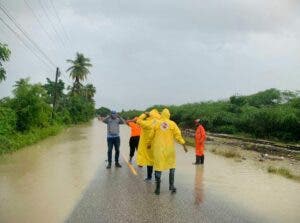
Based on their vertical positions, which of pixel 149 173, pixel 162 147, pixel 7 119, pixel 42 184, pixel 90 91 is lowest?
pixel 42 184

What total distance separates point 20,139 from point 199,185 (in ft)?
59.3

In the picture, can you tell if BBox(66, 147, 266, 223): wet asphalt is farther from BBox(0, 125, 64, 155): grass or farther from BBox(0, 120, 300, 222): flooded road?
BBox(0, 125, 64, 155): grass

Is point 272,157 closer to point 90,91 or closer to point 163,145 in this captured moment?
point 163,145

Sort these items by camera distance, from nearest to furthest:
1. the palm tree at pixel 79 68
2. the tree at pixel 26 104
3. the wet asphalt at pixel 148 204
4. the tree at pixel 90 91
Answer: the wet asphalt at pixel 148 204 → the tree at pixel 26 104 → the palm tree at pixel 79 68 → the tree at pixel 90 91

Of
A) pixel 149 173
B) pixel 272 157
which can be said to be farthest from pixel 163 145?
pixel 272 157

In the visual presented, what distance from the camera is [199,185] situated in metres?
13.1

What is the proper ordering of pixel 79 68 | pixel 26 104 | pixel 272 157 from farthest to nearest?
pixel 79 68
pixel 26 104
pixel 272 157

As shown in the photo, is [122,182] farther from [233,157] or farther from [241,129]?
[241,129]

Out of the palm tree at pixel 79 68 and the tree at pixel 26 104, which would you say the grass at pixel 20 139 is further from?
the palm tree at pixel 79 68

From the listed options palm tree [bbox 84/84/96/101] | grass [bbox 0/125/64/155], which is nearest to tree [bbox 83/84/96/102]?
palm tree [bbox 84/84/96/101]

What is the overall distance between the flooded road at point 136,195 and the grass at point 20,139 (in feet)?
9.88

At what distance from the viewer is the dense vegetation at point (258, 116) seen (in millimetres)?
38406

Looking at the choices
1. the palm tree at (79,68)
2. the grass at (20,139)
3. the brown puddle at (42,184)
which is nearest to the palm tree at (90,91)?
the palm tree at (79,68)

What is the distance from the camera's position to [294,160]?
24516mm
